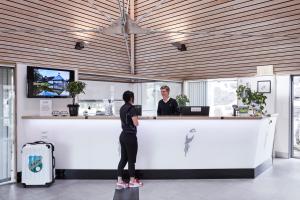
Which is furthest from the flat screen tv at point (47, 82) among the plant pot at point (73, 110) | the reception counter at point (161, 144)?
the plant pot at point (73, 110)

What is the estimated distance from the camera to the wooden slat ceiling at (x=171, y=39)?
5395 millimetres

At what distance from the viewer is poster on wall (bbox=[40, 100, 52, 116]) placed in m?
5.30

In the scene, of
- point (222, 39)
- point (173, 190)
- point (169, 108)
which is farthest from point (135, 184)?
point (222, 39)

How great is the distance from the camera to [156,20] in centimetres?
704

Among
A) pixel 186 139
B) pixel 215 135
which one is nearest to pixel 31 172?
pixel 186 139

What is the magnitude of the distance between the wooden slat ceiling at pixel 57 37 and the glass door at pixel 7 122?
0.39 meters

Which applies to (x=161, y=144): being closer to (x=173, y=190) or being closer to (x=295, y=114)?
(x=173, y=190)

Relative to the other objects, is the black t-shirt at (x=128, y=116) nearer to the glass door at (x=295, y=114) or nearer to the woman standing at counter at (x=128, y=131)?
the woman standing at counter at (x=128, y=131)

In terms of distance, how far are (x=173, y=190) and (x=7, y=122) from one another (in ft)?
10.4

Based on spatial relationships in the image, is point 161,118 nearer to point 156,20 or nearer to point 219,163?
point 219,163

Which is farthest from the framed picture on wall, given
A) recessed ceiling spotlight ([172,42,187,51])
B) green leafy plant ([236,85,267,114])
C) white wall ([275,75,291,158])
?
recessed ceiling spotlight ([172,42,187,51])

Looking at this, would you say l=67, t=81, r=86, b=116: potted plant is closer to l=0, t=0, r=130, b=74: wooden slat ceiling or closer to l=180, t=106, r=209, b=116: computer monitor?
l=0, t=0, r=130, b=74: wooden slat ceiling

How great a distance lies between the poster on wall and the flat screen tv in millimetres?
120

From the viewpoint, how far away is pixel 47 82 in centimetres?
541
